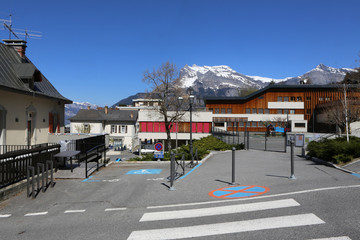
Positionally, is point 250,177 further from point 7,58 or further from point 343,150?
point 7,58

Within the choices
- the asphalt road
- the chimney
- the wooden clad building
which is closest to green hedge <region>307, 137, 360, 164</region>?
the asphalt road

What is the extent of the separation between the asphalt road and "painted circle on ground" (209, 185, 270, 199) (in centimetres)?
3

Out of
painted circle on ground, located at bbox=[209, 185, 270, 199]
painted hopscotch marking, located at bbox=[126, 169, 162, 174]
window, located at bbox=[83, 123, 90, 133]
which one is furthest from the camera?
window, located at bbox=[83, 123, 90, 133]

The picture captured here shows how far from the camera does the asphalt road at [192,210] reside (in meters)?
5.64

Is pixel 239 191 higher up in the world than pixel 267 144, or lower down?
lower down

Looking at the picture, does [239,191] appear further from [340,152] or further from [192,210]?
[340,152]

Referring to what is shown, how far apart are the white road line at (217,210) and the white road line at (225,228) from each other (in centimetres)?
78

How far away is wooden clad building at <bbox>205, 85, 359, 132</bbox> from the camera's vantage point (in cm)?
6381

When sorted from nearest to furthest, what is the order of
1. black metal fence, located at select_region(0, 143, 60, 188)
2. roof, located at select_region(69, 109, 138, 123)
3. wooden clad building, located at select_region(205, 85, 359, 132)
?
black metal fence, located at select_region(0, 143, 60, 188)
wooden clad building, located at select_region(205, 85, 359, 132)
roof, located at select_region(69, 109, 138, 123)

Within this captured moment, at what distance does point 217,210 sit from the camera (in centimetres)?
707

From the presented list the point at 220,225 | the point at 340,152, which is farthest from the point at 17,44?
the point at 340,152

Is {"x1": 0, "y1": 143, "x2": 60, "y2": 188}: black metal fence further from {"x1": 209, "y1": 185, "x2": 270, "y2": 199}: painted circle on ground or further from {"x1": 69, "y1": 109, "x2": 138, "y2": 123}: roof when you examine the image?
{"x1": 69, "y1": 109, "x2": 138, "y2": 123}: roof

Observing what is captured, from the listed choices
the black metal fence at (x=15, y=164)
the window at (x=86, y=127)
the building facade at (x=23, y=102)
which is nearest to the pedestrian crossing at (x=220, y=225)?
the black metal fence at (x=15, y=164)

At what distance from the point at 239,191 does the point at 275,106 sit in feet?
196
